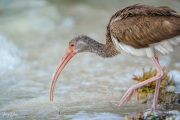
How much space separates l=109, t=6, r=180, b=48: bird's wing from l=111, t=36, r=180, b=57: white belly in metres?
0.09

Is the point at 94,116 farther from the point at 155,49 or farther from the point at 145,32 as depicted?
the point at 145,32

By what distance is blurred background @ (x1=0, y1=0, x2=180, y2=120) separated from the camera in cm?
891

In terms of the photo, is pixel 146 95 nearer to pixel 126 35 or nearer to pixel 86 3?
pixel 126 35

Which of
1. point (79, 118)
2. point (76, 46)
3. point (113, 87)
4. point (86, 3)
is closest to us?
point (79, 118)

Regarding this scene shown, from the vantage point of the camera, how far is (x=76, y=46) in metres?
9.50

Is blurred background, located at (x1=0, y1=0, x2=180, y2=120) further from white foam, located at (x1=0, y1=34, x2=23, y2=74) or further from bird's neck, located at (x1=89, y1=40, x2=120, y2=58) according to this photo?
bird's neck, located at (x1=89, y1=40, x2=120, y2=58)

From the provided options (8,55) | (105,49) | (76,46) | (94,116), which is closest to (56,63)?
(8,55)

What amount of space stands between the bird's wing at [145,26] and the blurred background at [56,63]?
1228mm

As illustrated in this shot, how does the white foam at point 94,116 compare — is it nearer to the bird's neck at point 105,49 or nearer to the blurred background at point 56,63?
the blurred background at point 56,63

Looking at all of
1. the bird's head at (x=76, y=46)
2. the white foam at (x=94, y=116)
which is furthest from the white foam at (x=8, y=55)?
the white foam at (x=94, y=116)

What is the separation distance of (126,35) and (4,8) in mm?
10314

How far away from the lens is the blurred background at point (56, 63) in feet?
29.2

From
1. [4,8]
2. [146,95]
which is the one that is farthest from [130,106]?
[4,8]

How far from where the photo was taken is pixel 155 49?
8320 mm
